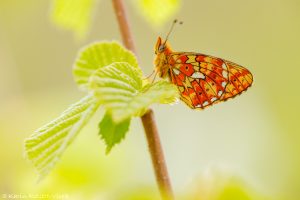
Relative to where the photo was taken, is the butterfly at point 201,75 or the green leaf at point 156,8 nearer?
the butterfly at point 201,75

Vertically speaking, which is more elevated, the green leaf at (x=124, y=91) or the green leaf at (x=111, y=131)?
the green leaf at (x=124, y=91)

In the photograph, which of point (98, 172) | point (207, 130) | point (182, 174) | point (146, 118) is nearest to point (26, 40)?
point (207, 130)

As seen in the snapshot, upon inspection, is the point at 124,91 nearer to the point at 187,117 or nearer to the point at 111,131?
the point at 111,131

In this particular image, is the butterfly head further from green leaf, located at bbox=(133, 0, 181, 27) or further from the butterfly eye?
green leaf, located at bbox=(133, 0, 181, 27)

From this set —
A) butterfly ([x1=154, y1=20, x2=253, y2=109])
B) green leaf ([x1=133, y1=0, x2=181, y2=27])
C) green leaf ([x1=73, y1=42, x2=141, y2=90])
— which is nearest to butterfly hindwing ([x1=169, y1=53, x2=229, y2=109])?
butterfly ([x1=154, y1=20, x2=253, y2=109])

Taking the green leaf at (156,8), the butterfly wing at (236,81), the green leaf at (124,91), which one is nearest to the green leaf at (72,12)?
the green leaf at (156,8)

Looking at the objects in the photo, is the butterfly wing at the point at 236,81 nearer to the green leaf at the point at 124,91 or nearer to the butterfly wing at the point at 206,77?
the butterfly wing at the point at 206,77

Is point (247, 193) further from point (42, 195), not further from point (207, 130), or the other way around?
point (207, 130)
